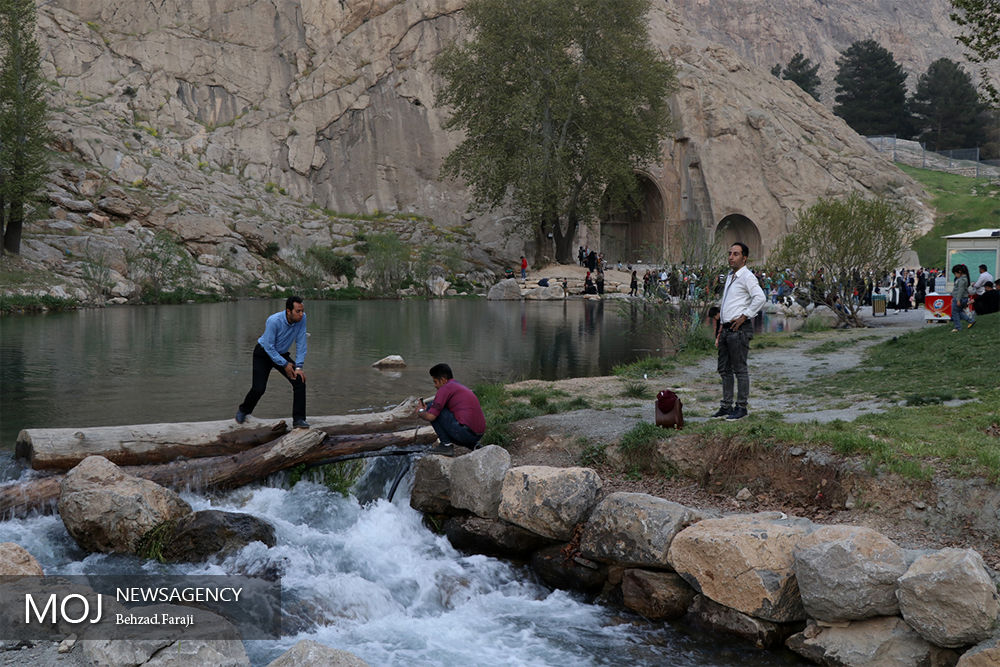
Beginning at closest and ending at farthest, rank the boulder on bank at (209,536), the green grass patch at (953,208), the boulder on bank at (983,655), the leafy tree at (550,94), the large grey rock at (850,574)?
the boulder on bank at (983,655) → the large grey rock at (850,574) → the boulder on bank at (209,536) → the leafy tree at (550,94) → the green grass patch at (953,208)

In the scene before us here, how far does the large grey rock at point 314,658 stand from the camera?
5.23 m

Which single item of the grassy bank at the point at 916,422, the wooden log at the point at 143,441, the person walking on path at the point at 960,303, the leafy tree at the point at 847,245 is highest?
the leafy tree at the point at 847,245

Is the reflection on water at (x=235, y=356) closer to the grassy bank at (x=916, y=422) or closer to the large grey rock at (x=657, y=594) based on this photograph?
the grassy bank at (x=916, y=422)

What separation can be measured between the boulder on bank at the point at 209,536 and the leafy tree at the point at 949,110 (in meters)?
84.0

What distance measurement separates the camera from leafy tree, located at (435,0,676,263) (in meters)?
45.5

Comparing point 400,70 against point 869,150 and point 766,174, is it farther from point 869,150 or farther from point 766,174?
point 869,150

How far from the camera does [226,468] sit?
9.28m

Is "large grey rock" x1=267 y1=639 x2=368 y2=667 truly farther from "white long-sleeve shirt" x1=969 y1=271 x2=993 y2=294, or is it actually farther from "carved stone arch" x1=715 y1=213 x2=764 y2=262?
"carved stone arch" x1=715 y1=213 x2=764 y2=262

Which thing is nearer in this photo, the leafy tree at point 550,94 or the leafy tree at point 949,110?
the leafy tree at point 550,94

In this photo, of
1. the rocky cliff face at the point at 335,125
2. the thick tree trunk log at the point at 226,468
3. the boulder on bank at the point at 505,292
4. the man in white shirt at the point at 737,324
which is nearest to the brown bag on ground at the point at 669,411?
the man in white shirt at the point at 737,324

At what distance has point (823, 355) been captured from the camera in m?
17.2

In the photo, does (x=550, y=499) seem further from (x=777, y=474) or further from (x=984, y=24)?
(x=984, y=24)

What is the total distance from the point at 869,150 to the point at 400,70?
36335 millimetres

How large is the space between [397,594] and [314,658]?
2.48 m
